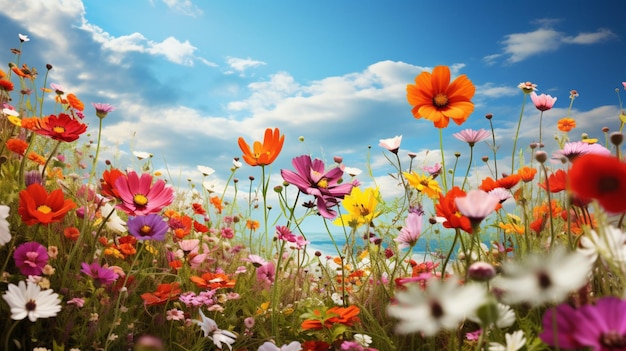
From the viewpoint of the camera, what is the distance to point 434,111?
1.61m

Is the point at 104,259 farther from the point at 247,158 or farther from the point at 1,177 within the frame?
the point at 247,158

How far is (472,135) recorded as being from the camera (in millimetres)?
1989

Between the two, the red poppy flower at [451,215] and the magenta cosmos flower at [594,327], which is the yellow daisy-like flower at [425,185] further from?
the magenta cosmos flower at [594,327]

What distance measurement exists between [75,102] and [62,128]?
81 cm

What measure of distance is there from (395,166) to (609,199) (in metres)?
1.57

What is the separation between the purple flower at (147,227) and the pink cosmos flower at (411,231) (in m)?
0.66

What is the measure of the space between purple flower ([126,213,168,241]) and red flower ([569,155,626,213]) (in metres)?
1.10

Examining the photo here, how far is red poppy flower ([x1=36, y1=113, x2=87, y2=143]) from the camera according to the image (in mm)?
1562

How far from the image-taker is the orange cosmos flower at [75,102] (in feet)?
7.68

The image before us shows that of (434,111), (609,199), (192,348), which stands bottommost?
(192,348)

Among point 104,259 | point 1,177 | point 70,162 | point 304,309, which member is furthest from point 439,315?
point 70,162

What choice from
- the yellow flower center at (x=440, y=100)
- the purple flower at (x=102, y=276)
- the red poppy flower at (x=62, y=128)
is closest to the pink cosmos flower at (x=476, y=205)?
the yellow flower center at (x=440, y=100)

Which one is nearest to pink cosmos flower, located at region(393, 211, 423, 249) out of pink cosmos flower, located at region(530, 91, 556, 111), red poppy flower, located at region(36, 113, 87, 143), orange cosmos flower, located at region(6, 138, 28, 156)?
red poppy flower, located at region(36, 113, 87, 143)

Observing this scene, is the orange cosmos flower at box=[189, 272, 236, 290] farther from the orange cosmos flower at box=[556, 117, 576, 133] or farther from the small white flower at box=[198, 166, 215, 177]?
the orange cosmos flower at box=[556, 117, 576, 133]
